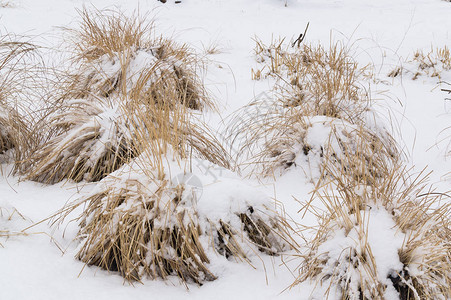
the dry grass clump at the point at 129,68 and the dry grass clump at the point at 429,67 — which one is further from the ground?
the dry grass clump at the point at 129,68

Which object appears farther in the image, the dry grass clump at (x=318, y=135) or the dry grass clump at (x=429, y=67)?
the dry grass clump at (x=429, y=67)

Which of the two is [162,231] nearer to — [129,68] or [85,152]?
[85,152]

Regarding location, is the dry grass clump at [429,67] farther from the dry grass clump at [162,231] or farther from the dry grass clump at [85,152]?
the dry grass clump at [162,231]

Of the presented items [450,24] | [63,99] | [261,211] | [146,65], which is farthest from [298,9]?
[261,211]

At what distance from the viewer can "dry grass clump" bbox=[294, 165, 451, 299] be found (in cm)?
168

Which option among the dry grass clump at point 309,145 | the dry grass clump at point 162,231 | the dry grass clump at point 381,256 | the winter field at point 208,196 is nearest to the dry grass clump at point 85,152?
the winter field at point 208,196

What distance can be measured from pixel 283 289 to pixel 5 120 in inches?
82.1

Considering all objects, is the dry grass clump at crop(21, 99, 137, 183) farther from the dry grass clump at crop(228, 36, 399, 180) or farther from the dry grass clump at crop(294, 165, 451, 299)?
the dry grass clump at crop(294, 165, 451, 299)

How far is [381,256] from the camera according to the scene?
1.74m

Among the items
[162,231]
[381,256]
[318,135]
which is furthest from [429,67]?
[162,231]

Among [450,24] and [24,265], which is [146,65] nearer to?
[24,265]

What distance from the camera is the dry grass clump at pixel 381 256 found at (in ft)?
5.53

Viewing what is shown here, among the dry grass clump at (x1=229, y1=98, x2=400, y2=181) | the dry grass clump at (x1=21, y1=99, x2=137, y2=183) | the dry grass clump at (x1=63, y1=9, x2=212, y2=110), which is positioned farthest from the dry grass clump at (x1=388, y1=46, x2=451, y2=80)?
the dry grass clump at (x1=21, y1=99, x2=137, y2=183)

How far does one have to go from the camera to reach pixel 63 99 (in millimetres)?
3291
